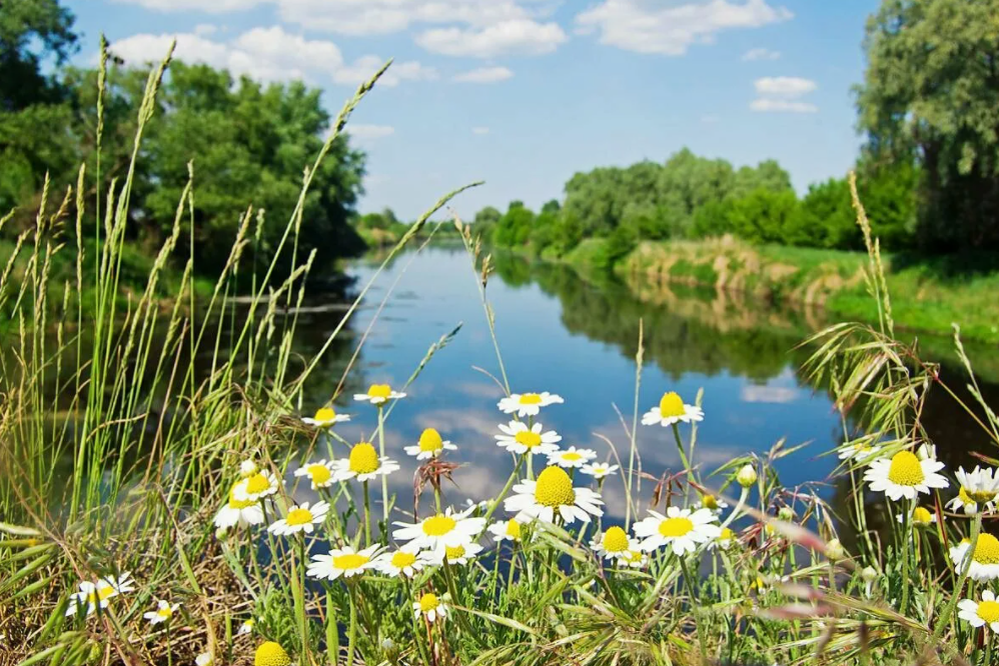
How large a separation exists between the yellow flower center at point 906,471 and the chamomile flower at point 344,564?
108 centimetres

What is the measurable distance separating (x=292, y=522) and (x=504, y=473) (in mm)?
4927

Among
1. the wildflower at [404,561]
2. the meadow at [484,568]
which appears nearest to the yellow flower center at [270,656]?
the meadow at [484,568]

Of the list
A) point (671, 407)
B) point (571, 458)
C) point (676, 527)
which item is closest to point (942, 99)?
point (671, 407)

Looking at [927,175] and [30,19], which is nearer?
[927,175]

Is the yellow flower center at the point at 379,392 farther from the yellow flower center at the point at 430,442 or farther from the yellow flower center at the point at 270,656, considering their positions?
the yellow flower center at the point at 270,656

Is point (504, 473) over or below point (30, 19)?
below

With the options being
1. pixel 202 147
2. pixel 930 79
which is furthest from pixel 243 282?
pixel 930 79

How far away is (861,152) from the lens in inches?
695

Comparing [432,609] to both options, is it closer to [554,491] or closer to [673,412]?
[554,491]

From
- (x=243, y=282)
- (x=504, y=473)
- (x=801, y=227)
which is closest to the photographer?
(x=504, y=473)

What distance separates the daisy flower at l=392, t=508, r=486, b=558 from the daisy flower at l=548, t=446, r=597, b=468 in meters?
0.38

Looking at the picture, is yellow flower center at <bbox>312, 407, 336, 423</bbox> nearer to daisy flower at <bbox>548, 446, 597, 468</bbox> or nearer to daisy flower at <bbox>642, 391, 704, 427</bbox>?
daisy flower at <bbox>548, 446, 597, 468</bbox>

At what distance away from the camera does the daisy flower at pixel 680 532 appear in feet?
4.59

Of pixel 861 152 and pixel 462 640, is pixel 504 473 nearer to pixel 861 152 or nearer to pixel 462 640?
pixel 462 640
